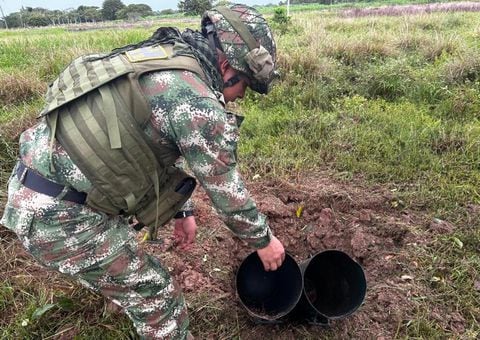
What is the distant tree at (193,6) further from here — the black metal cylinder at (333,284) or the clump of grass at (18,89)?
the black metal cylinder at (333,284)

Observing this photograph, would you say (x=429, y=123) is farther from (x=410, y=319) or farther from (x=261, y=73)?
(x=261, y=73)

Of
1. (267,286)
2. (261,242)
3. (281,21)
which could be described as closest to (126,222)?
(261,242)

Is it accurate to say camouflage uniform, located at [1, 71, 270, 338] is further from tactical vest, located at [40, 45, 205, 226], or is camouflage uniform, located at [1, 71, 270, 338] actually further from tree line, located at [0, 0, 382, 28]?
tree line, located at [0, 0, 382, 28]

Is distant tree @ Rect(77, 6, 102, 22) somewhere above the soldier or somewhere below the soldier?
above

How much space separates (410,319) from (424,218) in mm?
949

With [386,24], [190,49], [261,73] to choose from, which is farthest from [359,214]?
[386,24]

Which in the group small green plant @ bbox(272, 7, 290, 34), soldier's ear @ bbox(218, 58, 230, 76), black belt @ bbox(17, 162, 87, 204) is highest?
soldier's ear @ bbox(218, 58, 230, 76)

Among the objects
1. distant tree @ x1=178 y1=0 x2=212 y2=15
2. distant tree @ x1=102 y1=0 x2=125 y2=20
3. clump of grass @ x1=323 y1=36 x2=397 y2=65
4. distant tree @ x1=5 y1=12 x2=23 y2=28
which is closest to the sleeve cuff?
clump of grass @ x1=323 y1=36 x2=397 y2=65

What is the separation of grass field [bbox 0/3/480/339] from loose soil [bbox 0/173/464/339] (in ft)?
0.21

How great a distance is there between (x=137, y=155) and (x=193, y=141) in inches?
10.1

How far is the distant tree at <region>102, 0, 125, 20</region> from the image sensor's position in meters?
39.1

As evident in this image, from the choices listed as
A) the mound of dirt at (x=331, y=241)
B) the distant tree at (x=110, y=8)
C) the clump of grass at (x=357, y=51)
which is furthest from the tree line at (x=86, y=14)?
the mound of dirt at (x=331, y=241)

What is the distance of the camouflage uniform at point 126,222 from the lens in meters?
1.51

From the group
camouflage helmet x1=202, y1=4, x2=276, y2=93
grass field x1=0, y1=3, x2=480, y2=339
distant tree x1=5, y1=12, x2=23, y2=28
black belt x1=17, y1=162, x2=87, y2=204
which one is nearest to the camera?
black belt x1=17, y1=162, x2=87, y2=204
